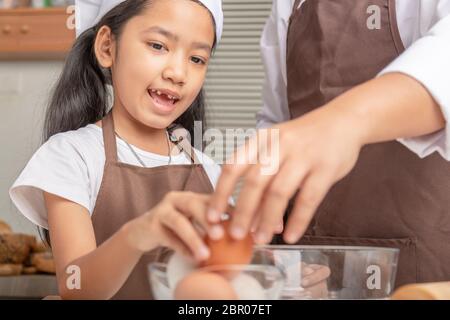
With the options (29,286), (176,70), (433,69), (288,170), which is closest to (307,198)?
(288,170)

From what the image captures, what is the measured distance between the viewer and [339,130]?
334mm

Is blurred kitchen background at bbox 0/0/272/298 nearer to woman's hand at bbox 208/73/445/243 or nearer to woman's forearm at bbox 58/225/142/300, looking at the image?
woman's forearm at bbox 58/225/142/300

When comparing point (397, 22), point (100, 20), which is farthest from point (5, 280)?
point (397, 22)

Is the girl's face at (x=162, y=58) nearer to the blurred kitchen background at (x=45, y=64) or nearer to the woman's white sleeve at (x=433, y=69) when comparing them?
the woman's white sleeve at (x=433, y=69)

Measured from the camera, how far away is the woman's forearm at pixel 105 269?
38 cm

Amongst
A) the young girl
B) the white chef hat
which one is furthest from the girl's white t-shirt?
the white chef hat

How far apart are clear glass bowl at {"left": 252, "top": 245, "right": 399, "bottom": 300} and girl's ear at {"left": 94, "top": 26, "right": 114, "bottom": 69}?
0.90 ft

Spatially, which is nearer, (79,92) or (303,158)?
(303,158)

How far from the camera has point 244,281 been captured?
0.33m

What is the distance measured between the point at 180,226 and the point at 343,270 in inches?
6.7
